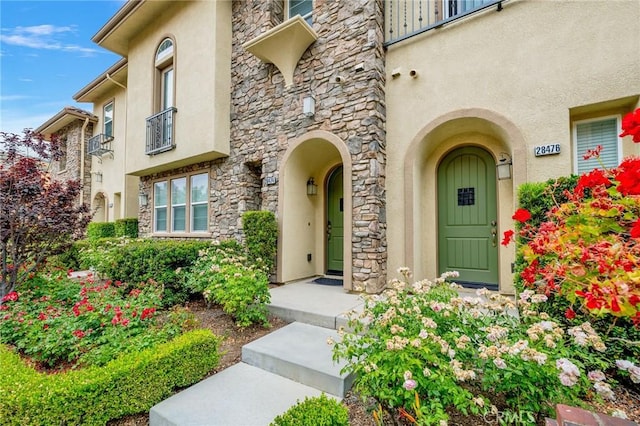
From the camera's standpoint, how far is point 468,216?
5027 mm

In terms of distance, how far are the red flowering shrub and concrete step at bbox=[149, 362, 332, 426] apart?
85.1 inches

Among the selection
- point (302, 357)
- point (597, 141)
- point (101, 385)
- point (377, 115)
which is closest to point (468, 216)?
point (597, 141)

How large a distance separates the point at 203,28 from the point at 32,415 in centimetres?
784

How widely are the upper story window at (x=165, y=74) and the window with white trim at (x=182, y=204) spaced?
7.37 feet

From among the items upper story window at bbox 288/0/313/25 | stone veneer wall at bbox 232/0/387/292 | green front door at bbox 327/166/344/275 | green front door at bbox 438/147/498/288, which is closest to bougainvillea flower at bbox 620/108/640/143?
stone veneer wall at bbox 232/0/387/292

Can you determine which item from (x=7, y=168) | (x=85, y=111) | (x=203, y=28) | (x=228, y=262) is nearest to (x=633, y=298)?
(x=228, y=262)

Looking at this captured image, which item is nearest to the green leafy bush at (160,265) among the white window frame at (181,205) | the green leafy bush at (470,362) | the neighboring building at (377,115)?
the neighboring building at (377,115)

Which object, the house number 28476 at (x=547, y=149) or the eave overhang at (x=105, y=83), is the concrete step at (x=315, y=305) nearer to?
the house number 28476 at (x=547, y=149)

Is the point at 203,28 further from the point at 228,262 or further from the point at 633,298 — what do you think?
the point at 633,298

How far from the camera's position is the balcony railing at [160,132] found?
7.43m

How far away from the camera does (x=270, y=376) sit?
9.20 ft

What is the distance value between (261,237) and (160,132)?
4.82 meters

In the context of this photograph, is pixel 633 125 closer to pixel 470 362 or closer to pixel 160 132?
pixel 470 362

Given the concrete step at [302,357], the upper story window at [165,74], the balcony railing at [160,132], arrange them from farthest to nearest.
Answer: the upper story window at [165,74]
the balcony railing at [160,132]
the concrete step at [302,357]
